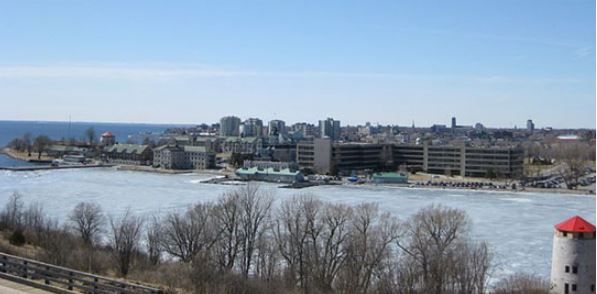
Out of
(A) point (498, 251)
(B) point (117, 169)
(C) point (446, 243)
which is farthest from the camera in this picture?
(B) point (117, 169)

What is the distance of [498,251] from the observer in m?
11.7

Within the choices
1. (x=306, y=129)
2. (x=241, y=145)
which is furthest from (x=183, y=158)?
(x=306, y=129)

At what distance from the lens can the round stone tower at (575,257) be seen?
7457 millimetres

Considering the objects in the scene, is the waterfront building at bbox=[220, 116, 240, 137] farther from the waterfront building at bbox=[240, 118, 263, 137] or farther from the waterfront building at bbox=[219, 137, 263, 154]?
the waterfront building at bbox=[219, 137, 263, 154]

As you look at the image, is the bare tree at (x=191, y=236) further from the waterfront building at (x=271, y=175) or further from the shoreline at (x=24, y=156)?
the shoreline at (x=24, y=156)

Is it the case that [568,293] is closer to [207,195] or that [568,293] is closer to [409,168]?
[207,195]

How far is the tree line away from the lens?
7941 mm

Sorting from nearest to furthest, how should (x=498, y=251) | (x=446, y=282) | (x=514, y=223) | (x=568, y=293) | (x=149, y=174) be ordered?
1. (x=568, y=293)
2. (x=446, y=282)
3. (x=498, y=251)
4. (x=514, y=223)
5. (x=149, y=174)

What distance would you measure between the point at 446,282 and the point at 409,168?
31316 mm

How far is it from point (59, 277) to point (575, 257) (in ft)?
16.8

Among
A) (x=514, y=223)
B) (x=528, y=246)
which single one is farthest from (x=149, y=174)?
(x=528, y=246)

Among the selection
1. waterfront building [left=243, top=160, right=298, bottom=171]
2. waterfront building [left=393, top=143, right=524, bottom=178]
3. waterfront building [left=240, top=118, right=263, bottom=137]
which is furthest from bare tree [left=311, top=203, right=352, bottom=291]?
waterfront building [left=240, top=118, right=263, bottom=137]

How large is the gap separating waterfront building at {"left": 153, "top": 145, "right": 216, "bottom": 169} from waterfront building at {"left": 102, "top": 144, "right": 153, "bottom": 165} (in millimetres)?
1756

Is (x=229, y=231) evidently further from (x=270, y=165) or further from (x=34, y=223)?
(x=270, y=165)
